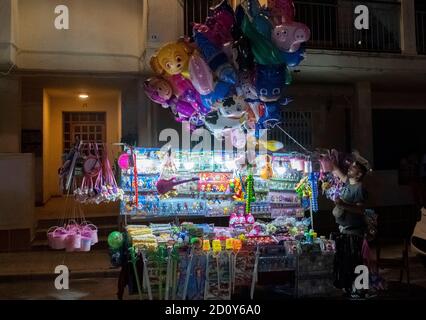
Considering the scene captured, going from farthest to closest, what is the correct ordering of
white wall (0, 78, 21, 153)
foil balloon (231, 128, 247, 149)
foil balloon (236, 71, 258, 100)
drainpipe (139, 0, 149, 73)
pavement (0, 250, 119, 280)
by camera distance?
1. white wall (0, 78, 21, 153)
2. drainpipe (139, 0, 149, 73)
3. pavement (0, 250, 119, 280)
4. foil balloon (231, 128, 247, 149)
5. foil balloon (236, 71, 258, 100)

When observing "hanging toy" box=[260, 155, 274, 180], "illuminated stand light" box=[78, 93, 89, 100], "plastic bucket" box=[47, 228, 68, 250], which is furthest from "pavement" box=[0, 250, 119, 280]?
"illuminated stand light" box=[78, 93, 89, 100]

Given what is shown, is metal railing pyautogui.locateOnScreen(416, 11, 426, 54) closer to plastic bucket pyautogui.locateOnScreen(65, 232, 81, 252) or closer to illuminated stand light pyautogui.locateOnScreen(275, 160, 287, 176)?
illuminated stand light pyautogui.locateOnScreen(275, 160, 287, 176)

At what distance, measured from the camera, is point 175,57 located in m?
6.13

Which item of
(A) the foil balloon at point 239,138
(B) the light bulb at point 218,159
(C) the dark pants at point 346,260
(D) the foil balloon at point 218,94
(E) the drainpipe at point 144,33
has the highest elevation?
(E) the drainpipe at point 144,33

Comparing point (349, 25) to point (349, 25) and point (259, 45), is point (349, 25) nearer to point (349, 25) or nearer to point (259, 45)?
point (349, 25)

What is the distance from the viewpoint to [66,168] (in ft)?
20.6

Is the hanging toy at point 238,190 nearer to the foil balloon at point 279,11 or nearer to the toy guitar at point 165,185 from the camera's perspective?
the toy guitar at point 165,185

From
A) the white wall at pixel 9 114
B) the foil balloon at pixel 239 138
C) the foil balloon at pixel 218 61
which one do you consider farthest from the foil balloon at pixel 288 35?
the white wall at pixel 9 114

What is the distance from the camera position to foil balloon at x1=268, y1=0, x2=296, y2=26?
19.2 feet

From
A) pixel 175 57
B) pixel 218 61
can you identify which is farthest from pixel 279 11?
pixel 175 57

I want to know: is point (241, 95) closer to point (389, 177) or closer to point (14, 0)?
point (14, 0)

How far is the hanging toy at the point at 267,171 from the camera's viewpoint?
716 cm

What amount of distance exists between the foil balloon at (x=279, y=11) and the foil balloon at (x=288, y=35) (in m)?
0.14
